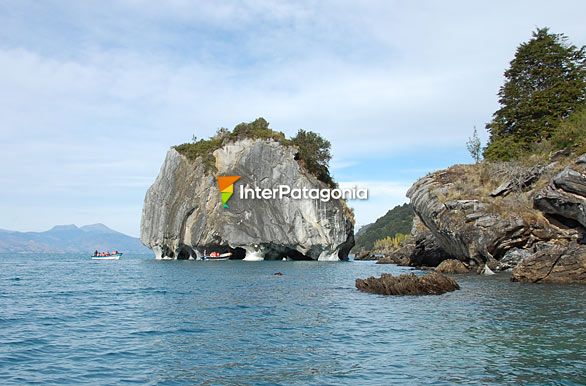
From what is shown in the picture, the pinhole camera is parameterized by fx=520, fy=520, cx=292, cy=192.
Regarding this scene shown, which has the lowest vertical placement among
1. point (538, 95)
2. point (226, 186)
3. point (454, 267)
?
point (454, 267)

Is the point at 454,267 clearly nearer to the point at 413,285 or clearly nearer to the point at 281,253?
the point at 413,285

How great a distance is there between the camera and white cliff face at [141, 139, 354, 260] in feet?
312

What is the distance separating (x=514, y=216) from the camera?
45.7 metres

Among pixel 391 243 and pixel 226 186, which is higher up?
pixel 226 186

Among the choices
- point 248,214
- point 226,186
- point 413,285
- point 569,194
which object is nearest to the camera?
point 413,285

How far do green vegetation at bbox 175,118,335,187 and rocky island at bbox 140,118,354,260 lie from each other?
198 mm

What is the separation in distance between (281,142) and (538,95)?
52654 mm

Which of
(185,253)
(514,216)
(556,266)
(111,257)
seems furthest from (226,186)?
(556,266)

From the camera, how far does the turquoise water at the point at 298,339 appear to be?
1395 centimetres

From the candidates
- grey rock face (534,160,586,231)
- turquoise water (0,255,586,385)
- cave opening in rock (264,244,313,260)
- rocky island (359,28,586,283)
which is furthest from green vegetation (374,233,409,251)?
turquoise water (0,255,586,385)

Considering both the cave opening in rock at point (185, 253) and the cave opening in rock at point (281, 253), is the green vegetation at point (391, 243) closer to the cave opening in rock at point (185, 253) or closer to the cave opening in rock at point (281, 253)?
the cave opening in rock at point (281, 253)

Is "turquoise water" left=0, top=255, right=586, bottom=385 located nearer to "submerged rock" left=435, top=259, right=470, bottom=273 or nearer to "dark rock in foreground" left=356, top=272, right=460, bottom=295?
"dark rock in foreground" left=356, top=272, right=460, bottom=295

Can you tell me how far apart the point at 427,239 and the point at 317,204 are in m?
29.1

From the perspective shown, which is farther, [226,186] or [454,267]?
[226,186]
